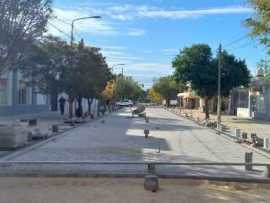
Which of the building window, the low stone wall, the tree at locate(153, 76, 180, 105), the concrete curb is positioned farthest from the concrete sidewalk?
the tree at locate(153, 76, 180, 105)

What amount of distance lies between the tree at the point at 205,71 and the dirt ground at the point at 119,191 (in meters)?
43.8

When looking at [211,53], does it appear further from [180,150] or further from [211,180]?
[211,180]

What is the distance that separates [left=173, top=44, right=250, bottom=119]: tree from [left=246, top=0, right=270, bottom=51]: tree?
137 ft

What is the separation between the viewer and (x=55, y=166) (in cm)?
1614

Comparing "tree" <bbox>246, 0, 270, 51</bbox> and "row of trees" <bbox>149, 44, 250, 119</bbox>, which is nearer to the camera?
"tree" <bbox>246, 0, 270, 51</bbox>

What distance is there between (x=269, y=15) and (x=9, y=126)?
35.3ft

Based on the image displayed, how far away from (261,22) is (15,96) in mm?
40496

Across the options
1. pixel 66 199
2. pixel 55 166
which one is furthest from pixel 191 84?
pixel 66 199

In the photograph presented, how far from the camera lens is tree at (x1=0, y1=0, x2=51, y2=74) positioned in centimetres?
2048

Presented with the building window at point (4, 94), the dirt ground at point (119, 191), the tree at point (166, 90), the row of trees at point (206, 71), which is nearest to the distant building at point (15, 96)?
the building window at point (4, 94)

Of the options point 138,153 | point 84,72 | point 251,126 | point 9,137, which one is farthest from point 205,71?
point 9,137

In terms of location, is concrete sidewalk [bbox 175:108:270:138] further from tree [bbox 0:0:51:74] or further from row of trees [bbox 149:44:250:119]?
tree [bbox 0:0:51:74]

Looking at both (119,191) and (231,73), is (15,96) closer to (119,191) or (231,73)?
(231,73)

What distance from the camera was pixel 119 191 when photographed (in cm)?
1213
